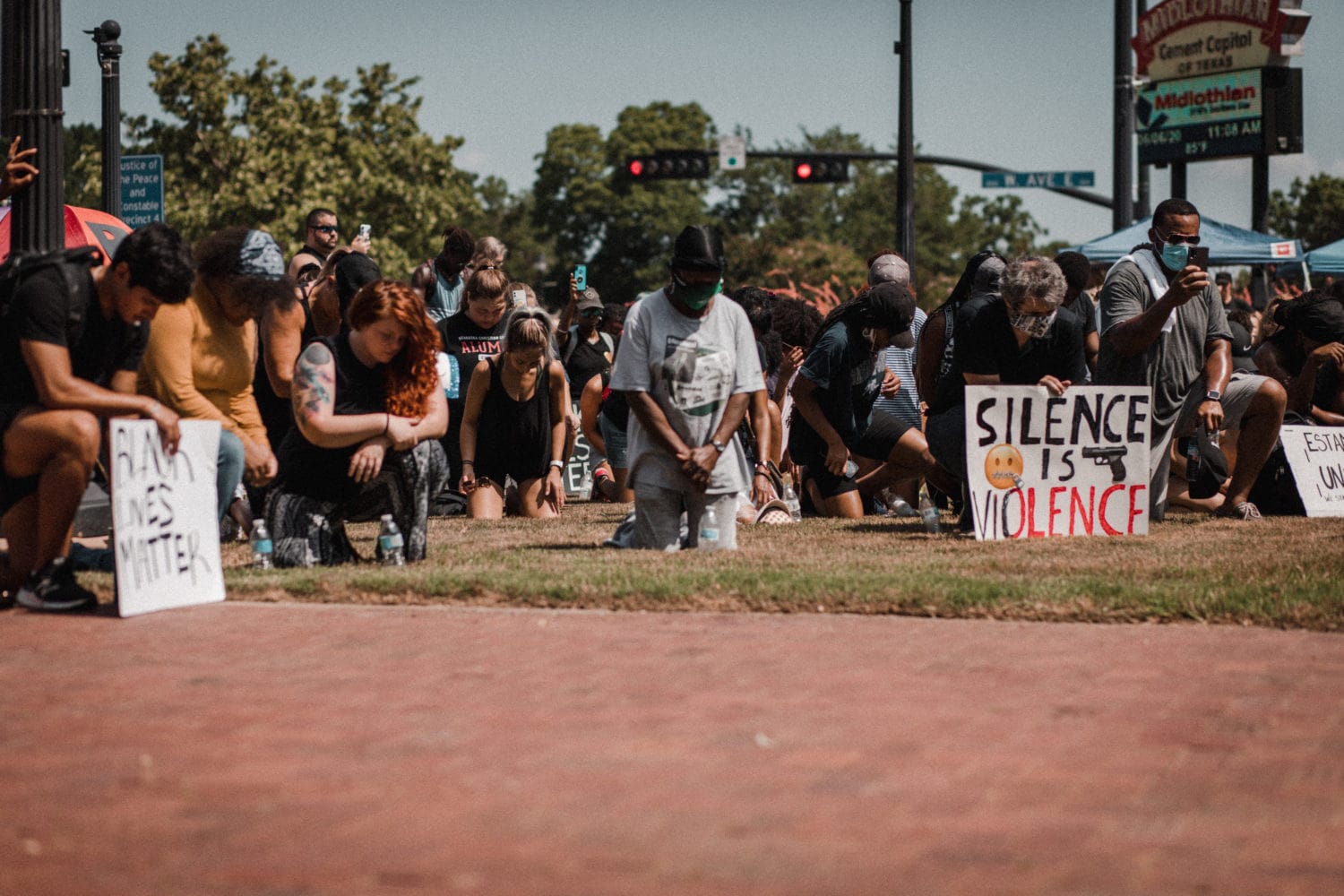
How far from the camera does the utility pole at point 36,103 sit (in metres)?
7.79

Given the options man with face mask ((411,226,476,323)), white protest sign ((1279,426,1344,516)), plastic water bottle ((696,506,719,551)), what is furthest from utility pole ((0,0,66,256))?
white protest sign ((1279,426,1344,516))

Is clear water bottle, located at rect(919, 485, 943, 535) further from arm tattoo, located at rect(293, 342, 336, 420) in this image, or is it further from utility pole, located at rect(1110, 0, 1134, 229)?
utility pole, located at rect(1110, 0, 1134, 229)

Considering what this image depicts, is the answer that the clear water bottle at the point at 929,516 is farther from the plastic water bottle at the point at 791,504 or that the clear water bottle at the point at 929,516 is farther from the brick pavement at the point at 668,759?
the brick pavement at the point at 668,759

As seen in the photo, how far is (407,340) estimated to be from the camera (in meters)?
8.28

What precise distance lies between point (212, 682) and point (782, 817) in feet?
7.30

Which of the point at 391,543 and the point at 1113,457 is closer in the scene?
the point at 391,543

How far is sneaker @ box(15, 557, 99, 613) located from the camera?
22.3ft

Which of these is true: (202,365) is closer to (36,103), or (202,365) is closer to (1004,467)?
(36,103)

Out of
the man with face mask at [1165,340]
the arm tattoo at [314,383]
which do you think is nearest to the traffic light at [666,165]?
the man with face mask at [1165,340]

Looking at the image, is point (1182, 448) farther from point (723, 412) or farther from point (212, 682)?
point (212, 682)

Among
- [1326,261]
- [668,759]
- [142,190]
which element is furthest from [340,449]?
[1326,261]

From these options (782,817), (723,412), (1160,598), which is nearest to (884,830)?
(782,817)

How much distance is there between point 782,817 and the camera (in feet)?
12.2

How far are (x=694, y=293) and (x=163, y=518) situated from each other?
10.2ft
